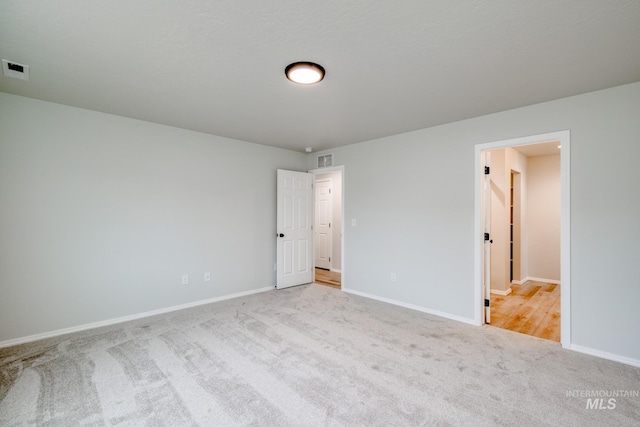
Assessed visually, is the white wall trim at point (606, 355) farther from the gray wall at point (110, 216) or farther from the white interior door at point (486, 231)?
the gray wall at point (110, 216)

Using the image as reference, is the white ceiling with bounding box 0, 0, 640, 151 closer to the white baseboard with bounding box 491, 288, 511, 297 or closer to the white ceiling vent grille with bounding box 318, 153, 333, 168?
the white ceiling vent grille with bounding box 318, 153, 333, 168

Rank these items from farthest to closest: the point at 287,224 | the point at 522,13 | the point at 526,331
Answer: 1. the point at 287,224
2. the point at 526,331
3. the point at 522,13

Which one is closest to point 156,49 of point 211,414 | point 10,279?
point 211,414

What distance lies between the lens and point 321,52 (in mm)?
2045

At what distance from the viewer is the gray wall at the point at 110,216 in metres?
2.88

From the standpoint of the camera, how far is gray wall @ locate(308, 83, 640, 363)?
101 inches

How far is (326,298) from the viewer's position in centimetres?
445

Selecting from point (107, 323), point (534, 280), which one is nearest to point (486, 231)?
point (534, 280)

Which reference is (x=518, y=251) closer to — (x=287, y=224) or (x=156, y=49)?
(x=287, y=224)

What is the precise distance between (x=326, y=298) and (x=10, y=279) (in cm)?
365

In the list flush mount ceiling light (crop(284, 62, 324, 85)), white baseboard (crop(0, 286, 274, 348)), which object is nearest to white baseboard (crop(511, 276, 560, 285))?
white baseboard (crop(0, 286, 274, 348))

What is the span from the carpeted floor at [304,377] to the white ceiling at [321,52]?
249cm

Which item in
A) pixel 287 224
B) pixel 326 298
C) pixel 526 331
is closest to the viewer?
pixel 526 331

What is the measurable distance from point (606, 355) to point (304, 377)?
2.79 metres
